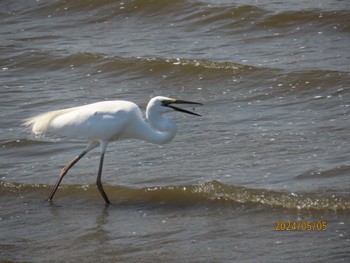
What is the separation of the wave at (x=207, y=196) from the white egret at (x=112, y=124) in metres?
0.27

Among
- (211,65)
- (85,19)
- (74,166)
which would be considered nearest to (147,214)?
(74,166)

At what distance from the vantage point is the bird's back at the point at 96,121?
26.5ft

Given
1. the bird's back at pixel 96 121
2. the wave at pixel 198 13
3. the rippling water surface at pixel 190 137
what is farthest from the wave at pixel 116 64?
the bird's back at pixel 96 121

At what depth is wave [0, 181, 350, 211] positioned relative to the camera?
7098mm

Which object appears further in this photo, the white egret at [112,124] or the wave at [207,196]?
the white egret at [112,124]

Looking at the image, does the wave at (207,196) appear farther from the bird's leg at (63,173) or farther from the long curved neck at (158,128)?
the long curved neck at (158,128)

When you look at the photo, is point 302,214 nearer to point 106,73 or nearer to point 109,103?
point 109,103

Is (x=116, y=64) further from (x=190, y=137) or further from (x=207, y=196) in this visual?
(x=207, y=196)

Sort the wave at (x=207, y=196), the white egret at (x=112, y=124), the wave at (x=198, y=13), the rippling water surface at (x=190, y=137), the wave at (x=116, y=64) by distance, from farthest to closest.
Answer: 1. the wave at (x=198, y=13)
2. the wave at (x=116, y=64)
3. the white egret at (x=112, y=124)
4. the wave at (x=207, y=196)
5. the rippling water surface at (x=190, y=137)

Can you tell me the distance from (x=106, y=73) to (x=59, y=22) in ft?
10.4

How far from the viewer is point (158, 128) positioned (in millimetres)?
8164

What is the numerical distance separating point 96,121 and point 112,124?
17cm

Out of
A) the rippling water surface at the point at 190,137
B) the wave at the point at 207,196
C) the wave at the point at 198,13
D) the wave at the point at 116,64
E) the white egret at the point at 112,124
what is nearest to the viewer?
the rippling water surface at the point at 190,137

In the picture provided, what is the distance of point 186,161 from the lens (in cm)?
860
